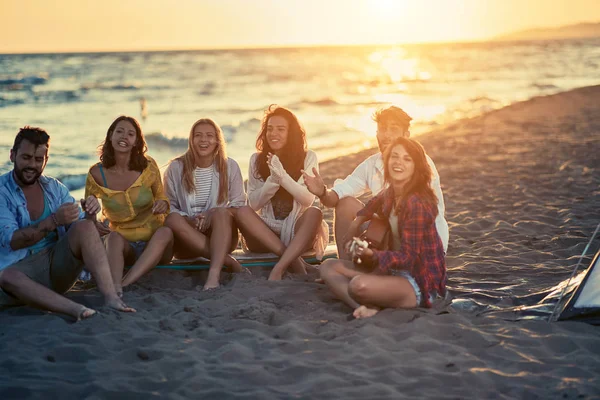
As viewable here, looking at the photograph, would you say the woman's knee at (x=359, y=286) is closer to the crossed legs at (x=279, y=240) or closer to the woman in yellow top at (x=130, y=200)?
the crossed legs at (x=279, y=240)

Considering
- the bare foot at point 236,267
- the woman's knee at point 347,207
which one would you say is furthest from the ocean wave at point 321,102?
the bare foot at point 236,267

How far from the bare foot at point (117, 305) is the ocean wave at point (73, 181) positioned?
21.6 feet

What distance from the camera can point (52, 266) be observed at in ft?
15.2

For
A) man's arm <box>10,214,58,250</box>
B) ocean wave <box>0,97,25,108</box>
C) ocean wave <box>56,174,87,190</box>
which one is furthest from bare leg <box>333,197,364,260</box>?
ocean wave <box>0,97,25,108</box>

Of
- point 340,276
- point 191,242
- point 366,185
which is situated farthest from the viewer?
point 366,185

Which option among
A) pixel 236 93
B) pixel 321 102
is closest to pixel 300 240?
pixel 321 102

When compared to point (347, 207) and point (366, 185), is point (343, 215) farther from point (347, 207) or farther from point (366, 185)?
point (366, 185)

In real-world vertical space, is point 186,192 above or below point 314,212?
above

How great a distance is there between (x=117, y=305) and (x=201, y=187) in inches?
54.1

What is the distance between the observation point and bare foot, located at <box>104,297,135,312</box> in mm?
4465

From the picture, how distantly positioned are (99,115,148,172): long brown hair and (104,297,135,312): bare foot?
1117 millimetres

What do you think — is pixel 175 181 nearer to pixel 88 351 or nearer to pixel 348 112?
pixel 88 351

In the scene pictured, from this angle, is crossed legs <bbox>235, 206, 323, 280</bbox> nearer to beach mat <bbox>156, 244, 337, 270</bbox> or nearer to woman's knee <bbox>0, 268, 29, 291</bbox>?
beach mat <bbox>156, 244, 337, 270</bbox>

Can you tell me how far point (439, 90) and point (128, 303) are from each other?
25250 millimetres
